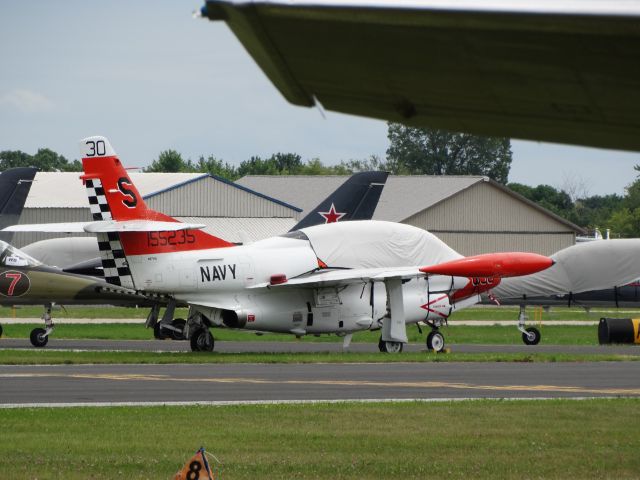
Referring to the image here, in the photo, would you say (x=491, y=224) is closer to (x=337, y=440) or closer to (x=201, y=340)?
(x=201, y=340)

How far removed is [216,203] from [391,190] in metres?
15.5

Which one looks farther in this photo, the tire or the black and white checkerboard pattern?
the tire

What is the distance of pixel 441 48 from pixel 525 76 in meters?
0.38

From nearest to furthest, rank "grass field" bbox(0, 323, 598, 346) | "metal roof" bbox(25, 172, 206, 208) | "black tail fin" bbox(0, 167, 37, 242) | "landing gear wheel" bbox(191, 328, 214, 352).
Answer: "landing gear wheel" bbox(191, 328, 214, 352), "black tail fin" bbox(0, 167, 37, 242), "grass field" bbox(0, 323, 598, 346), "metal roof" bbox(25, 172, 206, 208)

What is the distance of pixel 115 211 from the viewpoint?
1087 inches

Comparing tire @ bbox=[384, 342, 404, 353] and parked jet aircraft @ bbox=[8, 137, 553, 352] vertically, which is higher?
parked jet aircraft @ bbox=[8, 137, 553, 352]

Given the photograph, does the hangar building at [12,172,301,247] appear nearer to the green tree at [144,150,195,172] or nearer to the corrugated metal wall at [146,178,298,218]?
the corrugated metal wall at [146,178,298,218]

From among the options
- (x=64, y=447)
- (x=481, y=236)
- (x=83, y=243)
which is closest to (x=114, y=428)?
(x=64, y=447)

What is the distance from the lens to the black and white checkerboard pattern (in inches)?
1086

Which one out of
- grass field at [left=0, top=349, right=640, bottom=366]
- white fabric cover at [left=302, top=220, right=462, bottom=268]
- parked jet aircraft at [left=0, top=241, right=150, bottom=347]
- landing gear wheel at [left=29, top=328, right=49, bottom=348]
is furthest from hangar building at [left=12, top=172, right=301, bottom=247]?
grass field at [left=0, top=349, right=640, bottom=366]

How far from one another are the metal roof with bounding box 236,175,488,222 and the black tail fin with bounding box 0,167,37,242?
44.3 meters

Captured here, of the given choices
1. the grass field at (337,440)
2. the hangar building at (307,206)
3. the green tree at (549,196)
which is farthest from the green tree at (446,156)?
the grass field at (337,440)

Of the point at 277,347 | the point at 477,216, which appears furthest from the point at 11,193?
the point at 477,216

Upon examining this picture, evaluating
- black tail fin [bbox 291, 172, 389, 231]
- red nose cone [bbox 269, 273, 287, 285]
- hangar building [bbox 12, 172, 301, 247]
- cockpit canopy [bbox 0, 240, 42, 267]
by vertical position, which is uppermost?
hangar building [bbox 12, 172, 301, 247]
